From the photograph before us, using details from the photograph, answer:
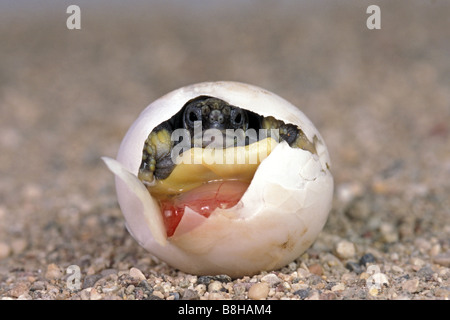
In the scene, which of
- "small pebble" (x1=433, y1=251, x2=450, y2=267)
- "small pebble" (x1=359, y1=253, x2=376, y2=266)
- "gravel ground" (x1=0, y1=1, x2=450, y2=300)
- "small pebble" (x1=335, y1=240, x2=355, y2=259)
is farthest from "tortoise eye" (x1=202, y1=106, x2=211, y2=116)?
"small pebble" (x1=433, y1=251, x2=450, y2=267)

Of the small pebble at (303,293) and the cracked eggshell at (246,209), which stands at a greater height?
the cracked eggshell at (246,209)

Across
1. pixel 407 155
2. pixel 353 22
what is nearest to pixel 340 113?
pixel 407 155

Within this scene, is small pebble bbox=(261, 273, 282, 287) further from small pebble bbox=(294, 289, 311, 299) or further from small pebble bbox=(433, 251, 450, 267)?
small pebble bbox=(433, 251, 450, 267)

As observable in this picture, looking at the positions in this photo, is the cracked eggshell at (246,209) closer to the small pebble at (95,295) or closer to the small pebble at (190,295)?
the small pebble at (190,295)

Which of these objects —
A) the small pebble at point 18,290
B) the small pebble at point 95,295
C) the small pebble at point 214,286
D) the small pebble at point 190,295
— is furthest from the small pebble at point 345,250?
the small pebble at point 18,290

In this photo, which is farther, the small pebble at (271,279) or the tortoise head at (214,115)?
the tortoise head at (214,115)

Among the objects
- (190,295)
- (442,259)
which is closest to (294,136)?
(190,295)
